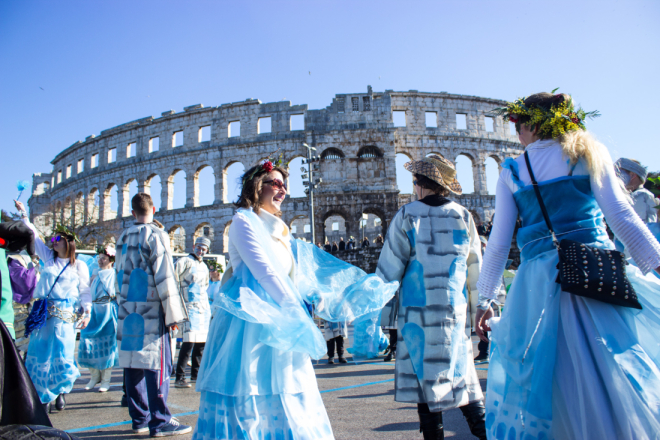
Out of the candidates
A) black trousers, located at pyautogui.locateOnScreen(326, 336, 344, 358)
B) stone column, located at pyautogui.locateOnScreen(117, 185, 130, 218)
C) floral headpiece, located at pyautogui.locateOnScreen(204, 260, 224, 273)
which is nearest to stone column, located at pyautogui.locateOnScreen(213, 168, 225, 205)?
stone column, located at pyautogui.locateOnScreen(117, 185, 130, 218)

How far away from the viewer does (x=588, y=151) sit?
89.4 inches

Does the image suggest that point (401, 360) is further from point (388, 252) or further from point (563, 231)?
point (563, 231)

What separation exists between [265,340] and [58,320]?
12.8 ft

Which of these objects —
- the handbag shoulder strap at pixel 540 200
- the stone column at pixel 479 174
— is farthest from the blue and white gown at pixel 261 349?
the stone column at pixel 479 174

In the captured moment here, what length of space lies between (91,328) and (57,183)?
43.3 metres

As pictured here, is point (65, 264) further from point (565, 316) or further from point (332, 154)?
point (332, 154)

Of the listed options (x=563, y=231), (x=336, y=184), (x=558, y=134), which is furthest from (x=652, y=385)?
(x=336, y=184)

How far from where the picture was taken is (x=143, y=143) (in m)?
34.6

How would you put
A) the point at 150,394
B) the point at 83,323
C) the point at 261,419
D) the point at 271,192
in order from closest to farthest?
the point at 261,419, the point at 271,192, the point at 150,394, the point at 83,323

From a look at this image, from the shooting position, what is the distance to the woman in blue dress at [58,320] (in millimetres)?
4816

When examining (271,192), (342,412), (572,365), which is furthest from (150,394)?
(572,365)

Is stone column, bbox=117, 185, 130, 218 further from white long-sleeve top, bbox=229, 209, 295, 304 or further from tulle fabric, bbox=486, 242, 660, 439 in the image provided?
tulle fabric, bbox=486, 242, 660, 439

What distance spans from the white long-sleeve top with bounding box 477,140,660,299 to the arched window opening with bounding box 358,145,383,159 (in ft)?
89.8

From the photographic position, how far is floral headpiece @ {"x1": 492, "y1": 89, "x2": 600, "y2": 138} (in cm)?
243
